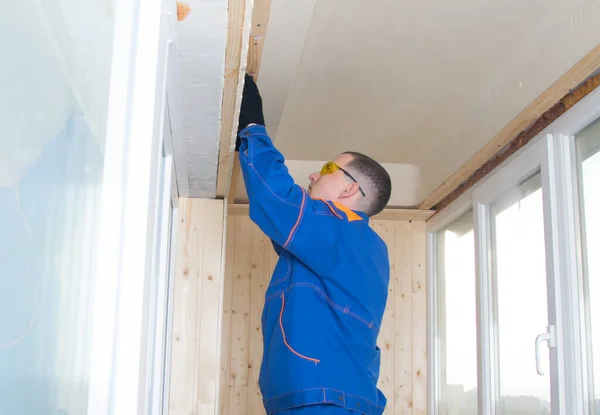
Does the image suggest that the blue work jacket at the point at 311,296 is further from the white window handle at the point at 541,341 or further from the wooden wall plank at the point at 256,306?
the wooden wall plank at the point at 256,306

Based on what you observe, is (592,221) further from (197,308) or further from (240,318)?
(240,318)

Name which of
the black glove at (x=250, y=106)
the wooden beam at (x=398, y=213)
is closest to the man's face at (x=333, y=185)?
the black glove at (x=250, y=106)

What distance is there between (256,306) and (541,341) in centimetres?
194

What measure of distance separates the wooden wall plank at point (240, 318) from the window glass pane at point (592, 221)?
2241mm

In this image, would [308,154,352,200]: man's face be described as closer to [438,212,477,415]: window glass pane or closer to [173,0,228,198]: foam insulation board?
[173,0,228,198]: foam insulation board

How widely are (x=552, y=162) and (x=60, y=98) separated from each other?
8.13 feet

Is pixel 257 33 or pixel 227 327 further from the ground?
pixel 257 33

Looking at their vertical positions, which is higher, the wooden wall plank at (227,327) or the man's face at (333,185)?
the man's face at (333,185)

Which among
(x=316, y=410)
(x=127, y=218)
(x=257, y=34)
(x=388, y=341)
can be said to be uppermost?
(x=257, y=34)

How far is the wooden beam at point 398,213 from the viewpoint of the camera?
452cm

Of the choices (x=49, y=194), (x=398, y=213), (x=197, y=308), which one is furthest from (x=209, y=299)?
(x=49, y=194)

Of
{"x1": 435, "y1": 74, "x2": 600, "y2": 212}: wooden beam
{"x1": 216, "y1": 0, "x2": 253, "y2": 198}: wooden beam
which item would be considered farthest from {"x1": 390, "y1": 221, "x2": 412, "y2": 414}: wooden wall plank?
{"x1": 216, "y1": 0, "x2": 253, "y2": 198}: wooden beam

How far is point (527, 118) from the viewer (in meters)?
3.04

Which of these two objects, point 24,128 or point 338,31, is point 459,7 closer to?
point 338,31
